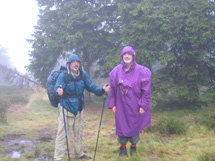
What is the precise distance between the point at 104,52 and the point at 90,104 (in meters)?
4.42

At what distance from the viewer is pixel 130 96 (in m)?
3.94

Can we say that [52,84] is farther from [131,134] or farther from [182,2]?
[182,2]

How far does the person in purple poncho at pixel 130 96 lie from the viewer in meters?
3.91

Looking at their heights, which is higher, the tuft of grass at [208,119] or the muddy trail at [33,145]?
the tuft of grass at [208,119]

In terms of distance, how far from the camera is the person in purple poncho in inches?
154

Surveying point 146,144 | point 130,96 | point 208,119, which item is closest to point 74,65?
point 130,96

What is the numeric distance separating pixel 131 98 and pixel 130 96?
43mm

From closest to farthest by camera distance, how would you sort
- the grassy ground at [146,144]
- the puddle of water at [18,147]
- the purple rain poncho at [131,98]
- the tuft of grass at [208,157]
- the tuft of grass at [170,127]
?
the tuft of grass at [208,157], the purple rain poncho at [131,98], the grassy ground at [146,144], the puddle of water at [18,147], the tuft of grass at [170,127]

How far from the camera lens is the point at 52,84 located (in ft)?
13.2

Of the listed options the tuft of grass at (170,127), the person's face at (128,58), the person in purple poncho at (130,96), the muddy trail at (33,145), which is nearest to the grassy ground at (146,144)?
the muddy trail at (33,145)

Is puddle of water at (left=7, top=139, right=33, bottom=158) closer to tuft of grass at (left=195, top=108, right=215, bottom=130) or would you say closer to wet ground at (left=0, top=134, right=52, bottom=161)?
wet ground at (left=0, top=134, right=52, bottom=161)

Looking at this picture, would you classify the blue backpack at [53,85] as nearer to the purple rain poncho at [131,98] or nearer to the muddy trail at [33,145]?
the purple rain poncho at [131,98]

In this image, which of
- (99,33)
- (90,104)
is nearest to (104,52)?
(99,33)

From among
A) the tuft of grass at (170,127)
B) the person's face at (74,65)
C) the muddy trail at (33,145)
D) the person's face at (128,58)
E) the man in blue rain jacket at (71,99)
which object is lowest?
the muddy trail at (33,145)
